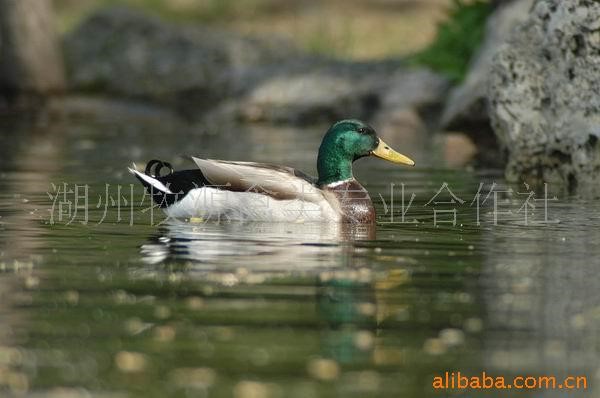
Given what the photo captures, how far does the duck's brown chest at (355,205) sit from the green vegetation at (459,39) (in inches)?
408

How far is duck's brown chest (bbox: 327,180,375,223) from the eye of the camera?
10664 millimetres

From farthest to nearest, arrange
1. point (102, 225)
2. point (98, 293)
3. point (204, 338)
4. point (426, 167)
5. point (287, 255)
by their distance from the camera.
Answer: point (426, 167), point (102, 225), point (287, 255), point (98, 293), point (204, 338)

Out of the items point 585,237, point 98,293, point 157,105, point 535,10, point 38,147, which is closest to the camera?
point 98,293

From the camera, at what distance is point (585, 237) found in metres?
9.75

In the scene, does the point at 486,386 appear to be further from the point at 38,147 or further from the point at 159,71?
the point at 159,71

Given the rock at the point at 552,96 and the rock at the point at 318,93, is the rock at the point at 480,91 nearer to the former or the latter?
the rock at the point at 318,93

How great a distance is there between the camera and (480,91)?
1861 cm

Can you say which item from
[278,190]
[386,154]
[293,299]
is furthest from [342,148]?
[293,299]

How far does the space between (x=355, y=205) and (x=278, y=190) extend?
616 millimetres

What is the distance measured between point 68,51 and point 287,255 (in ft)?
62.1

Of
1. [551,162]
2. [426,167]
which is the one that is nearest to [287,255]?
[551,162]

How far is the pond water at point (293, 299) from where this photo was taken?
575 cm

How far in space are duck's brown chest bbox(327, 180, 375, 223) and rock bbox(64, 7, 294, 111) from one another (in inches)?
596

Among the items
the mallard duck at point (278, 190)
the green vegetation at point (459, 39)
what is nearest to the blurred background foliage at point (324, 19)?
the green vegetation at point (459, 39)
